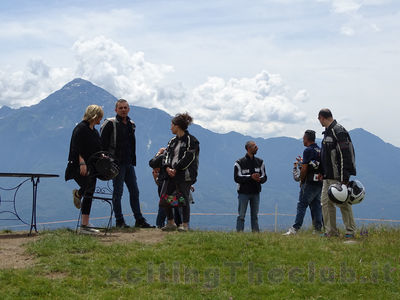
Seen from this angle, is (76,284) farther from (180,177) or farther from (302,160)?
(302,160)

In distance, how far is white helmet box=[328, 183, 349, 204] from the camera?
8961 millimetres

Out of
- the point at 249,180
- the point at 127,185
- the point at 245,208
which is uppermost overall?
the point at 249,180

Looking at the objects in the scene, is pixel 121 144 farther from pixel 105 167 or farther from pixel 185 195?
pixel 185 195

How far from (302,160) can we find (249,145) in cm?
135

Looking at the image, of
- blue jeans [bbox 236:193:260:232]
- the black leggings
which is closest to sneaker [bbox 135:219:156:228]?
the black leggings

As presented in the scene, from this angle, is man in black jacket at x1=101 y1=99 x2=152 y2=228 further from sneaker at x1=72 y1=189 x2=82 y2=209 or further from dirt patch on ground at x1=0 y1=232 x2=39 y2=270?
dirt patch on ground at x1=0 y1=232 x2=39 y2=270

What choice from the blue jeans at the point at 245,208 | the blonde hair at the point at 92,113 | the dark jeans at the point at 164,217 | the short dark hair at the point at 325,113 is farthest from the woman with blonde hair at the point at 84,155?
the short dark hair at the point at 325,113

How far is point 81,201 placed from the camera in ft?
32.2

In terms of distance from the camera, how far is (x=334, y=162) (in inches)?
368

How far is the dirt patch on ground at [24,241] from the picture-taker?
7.60 metres

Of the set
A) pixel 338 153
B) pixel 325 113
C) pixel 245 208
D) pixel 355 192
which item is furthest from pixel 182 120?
pixel 355 192

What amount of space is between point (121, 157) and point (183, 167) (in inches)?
60.8

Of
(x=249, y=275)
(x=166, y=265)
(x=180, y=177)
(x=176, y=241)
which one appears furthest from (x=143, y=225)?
(x=249, y=275)

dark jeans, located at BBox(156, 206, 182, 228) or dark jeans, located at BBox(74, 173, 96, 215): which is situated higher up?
dark jeans, located at BBox(74, 173, 96, 215)
